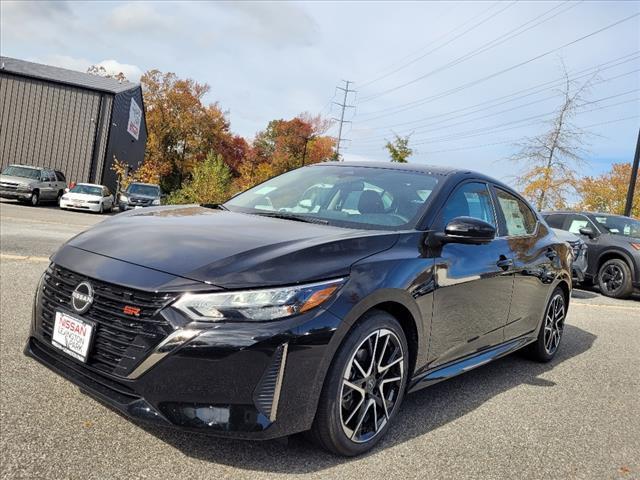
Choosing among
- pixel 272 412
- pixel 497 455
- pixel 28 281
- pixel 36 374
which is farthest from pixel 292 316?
pixel 28 281

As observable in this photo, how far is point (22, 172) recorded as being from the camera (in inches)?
895

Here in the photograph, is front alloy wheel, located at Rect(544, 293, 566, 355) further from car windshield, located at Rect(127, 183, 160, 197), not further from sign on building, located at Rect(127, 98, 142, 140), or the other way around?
sign on building, located at Rect(127, 98, 142, 140)

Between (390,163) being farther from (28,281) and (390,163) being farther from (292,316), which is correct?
(28,281)

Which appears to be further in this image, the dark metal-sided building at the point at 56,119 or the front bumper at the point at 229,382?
the dark metal-sided building at the point at 56,119

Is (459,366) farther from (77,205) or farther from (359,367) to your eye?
(77,205)

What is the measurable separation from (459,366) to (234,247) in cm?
180

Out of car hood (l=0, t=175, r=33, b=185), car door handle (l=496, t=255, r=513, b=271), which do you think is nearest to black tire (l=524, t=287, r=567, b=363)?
car door handle (l=496, t=255, r=513, b=271)

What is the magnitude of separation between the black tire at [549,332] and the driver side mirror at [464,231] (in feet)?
6.49

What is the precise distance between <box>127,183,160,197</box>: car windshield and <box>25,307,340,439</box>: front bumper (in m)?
24.4

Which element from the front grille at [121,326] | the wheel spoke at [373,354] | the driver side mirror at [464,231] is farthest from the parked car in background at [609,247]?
the front grille at [121,326]

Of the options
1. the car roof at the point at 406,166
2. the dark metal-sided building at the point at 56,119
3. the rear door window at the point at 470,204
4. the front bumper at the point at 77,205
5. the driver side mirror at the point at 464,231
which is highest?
the dark metal-sided building at the point at 56,119

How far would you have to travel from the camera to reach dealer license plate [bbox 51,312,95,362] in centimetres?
255

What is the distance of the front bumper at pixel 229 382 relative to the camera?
2336mm

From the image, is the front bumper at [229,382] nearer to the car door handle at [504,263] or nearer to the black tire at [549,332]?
the car door handle at [504,263]
